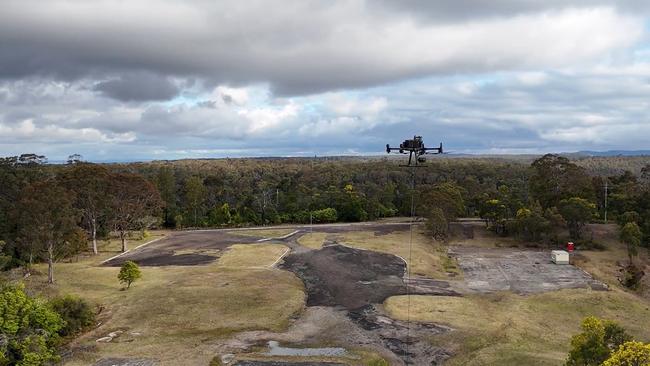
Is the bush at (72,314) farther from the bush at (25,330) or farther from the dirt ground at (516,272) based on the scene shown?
the dirt ground at (516,272)

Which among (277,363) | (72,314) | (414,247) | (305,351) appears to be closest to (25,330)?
(72,314)

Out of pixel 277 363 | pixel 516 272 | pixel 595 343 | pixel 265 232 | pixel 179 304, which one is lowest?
pixel 516 272

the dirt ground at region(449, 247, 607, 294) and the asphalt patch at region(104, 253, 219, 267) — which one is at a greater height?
the asphalt patch at region(104, 253, 219, 267)

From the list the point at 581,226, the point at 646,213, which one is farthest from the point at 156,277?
the point at 646,213

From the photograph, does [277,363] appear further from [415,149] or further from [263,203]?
[263,203]

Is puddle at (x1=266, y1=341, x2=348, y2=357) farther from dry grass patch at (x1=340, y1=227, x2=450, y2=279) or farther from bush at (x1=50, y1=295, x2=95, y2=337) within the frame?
dry grass patch at (x1=340, y1=227, x2=450, y2=279)

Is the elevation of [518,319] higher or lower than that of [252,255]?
lower

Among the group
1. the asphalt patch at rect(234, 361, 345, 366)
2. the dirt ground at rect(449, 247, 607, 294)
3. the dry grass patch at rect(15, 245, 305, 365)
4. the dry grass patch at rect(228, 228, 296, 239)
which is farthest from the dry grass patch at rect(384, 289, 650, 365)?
the dry grass patch at rect(228, 228, 296, 239)

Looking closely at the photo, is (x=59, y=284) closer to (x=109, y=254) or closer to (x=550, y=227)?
(x=109, y=254)
